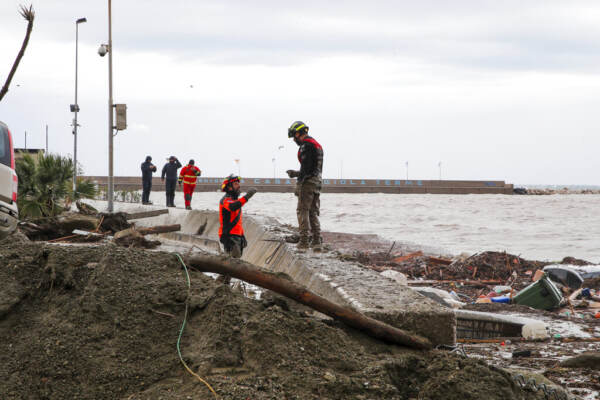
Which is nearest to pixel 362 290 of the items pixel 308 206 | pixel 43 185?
pixel 308 206

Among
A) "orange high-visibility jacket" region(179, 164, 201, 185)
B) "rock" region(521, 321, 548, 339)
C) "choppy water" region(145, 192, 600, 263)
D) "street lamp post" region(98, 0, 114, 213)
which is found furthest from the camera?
"choppy water" region(145, 192, 600, 263)

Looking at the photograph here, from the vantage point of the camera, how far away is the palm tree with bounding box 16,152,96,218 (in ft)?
61.3

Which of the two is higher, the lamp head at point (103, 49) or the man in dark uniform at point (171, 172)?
the lamp head at point (103, 49)

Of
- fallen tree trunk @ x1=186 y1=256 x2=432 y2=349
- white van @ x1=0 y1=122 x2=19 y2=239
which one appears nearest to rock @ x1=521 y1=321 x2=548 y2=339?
fallen tree trunk @ x1=186 y1=256 x2=432 y2=349

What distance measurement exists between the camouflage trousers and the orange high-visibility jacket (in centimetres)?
1314

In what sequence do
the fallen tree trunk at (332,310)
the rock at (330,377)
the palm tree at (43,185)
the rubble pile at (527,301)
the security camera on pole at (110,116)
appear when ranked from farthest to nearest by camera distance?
1. the security camera on pole at (110,116)
2. the palm tree at (43,185)
3. the rubble pile at (527,301)
4. the fallen tree trunk at (332,310)
5. the rock at (330,377)

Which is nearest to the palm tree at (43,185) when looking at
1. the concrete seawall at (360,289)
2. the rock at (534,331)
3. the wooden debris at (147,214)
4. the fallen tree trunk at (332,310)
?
the wooden debris at (147,214)

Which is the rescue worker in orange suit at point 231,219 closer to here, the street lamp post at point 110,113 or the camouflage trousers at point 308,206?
the camouflage trousers at point 308,206

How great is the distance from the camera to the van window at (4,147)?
1022cm

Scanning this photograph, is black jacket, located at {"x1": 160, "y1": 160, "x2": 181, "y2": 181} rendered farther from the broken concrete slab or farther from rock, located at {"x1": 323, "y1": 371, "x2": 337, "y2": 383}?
rock, located at {"x1": 323, "y1": 371, "x2": 337, "y2": 383}

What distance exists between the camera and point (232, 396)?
11.3ft

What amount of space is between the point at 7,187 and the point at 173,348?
7.38m

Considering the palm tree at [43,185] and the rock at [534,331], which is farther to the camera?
the palm tree at [43,185]

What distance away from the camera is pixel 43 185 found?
1950 centimetres
